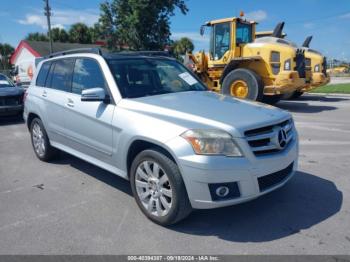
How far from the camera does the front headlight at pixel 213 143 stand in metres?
3.05

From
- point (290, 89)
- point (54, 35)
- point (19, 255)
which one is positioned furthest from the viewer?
point (54, 35)

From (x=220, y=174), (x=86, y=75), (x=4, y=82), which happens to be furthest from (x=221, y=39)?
(x=220, y=174)

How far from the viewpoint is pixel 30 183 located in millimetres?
4809

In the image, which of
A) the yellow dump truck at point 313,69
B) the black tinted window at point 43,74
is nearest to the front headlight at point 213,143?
the black tinted window at point 43,74

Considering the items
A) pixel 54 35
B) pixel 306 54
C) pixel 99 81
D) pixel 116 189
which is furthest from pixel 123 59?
pixel 54 35

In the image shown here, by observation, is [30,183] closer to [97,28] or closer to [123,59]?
[123,59]

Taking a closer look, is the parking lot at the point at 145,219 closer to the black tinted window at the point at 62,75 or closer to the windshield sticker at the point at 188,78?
the black tinted window at the point at 62,75

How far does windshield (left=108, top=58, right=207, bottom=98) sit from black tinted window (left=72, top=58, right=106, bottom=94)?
212 millimetres

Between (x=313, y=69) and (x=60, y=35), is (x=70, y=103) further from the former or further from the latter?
(x=60, y=35)

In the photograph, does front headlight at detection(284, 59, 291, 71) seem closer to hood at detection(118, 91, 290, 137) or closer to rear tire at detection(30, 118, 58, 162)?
hood at detection(118, 91, 290, 137)

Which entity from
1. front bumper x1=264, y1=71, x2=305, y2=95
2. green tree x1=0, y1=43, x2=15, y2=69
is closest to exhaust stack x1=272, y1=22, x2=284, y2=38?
front bumper x1=264, y1=71, x2=305, y2=95

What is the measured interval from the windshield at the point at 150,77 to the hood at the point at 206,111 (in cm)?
22

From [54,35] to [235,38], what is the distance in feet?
156

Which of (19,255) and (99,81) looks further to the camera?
(99,81)
